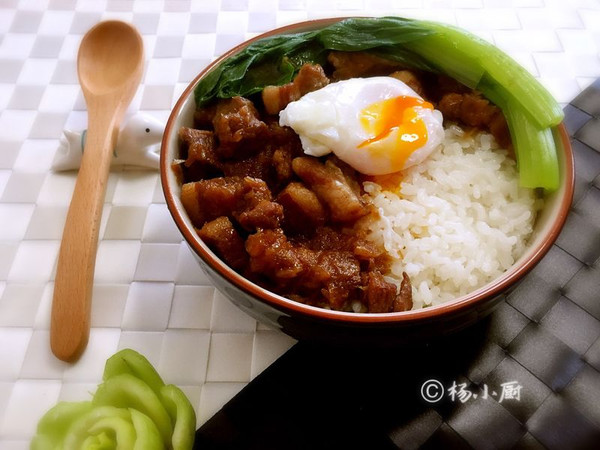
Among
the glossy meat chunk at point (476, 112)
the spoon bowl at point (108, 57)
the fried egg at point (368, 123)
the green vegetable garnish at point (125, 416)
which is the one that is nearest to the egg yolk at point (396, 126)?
the fried egg at point (368, 123)

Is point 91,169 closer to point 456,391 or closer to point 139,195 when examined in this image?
point 139,195

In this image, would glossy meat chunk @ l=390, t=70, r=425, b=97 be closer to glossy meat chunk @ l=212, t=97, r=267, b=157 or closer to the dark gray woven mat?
glossy meat chunk @ l=212, t=97, r=267, b=157

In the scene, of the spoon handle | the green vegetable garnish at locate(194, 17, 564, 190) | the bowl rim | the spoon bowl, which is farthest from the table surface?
the green vegetable garnish at locate(194, 17, 564, 190)

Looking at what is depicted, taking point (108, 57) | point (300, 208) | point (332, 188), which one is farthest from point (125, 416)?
point (108, 57)

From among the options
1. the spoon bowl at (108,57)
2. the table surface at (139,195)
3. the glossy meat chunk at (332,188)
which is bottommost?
the table surface at (139,195)

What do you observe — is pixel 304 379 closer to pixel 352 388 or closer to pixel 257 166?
pixel 352 388

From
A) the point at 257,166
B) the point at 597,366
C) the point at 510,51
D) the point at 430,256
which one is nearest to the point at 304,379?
the point at 430,256

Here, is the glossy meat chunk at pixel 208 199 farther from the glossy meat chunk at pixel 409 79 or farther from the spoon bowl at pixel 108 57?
the spoon bowl at pixel 108 57
